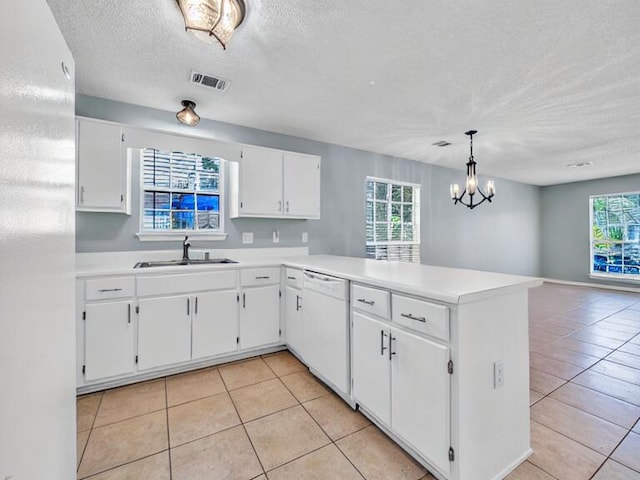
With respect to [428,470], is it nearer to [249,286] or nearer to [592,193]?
[249,286]

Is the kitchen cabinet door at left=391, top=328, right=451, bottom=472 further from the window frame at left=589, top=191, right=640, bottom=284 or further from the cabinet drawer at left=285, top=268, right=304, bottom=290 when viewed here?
the window frame at left=589, top=191, right=640, bottom=284

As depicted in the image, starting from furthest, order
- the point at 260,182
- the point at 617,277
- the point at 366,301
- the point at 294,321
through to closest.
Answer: the point at 617,277 < the point at 260,182 < the point at 294,321 < the point at 366,301

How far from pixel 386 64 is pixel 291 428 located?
8.71 feet

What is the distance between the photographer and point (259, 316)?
112 inches

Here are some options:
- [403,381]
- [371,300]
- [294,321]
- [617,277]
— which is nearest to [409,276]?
[371,300]

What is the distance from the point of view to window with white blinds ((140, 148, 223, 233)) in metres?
2.91

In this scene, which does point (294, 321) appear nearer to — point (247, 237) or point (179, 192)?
point (247, 237)

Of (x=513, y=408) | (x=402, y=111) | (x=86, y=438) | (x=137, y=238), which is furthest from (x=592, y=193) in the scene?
(x=86, y=438)

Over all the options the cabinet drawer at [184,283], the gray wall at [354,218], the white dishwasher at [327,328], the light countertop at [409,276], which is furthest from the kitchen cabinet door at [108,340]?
the white dishwasher at [327,328]

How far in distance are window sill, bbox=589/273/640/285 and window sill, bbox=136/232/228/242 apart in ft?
26.1

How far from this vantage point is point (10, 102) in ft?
2.13

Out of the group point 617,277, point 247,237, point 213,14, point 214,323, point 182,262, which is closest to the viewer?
point 213,14

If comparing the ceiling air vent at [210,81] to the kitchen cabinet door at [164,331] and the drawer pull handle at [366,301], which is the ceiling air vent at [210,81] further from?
the drawer pull handle at [366,301]

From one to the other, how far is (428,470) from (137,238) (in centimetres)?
297
